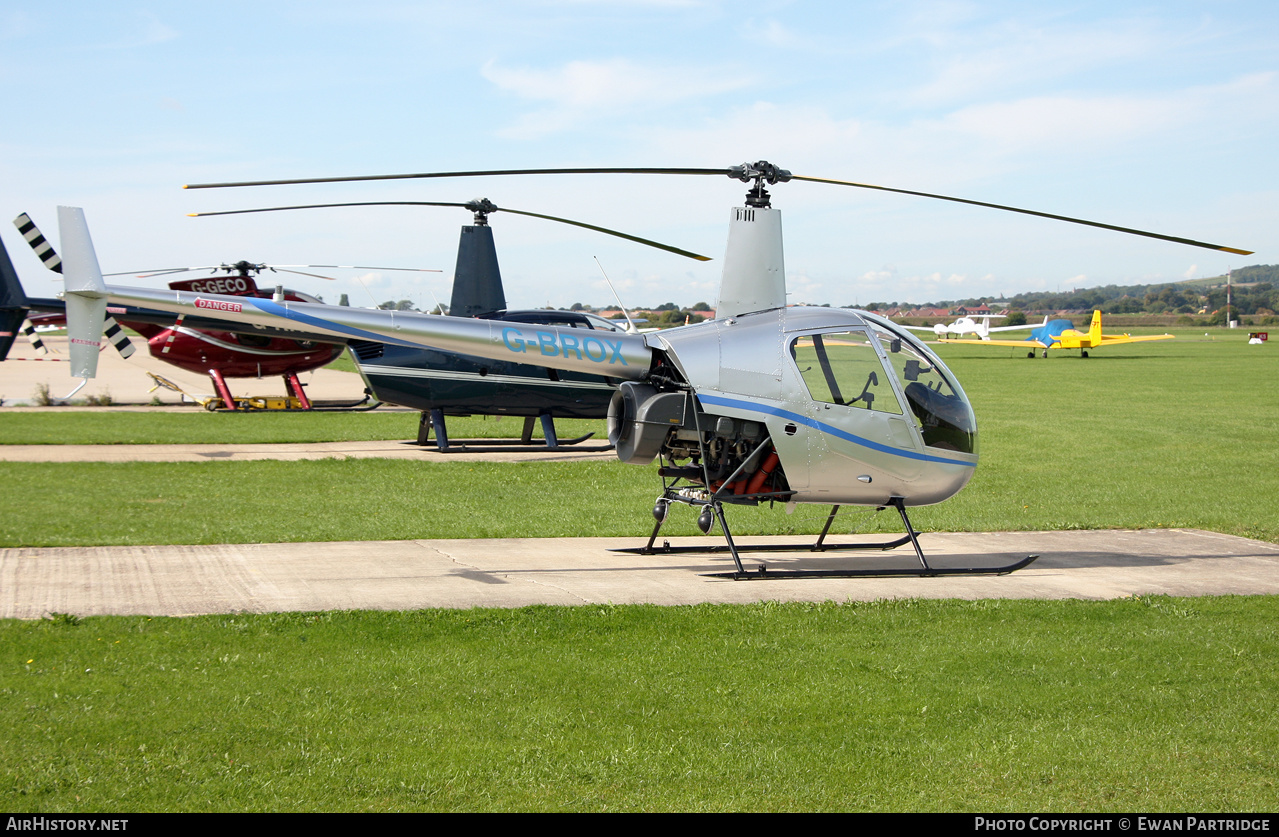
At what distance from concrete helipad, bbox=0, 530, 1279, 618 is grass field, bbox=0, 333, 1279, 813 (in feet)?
1.82

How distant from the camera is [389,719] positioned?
222 inches

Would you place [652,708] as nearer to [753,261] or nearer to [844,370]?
[844,370]

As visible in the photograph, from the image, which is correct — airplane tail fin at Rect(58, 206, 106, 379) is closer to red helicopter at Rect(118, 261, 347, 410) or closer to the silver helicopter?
the silver helicopter

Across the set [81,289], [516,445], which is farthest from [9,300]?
[516,445]

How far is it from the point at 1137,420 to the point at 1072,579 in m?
17.8

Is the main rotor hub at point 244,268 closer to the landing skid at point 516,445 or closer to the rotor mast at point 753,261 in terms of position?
the landing skid at point 516,445

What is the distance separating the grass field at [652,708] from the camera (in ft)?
15.9

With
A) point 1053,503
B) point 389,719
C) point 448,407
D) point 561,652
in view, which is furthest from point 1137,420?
point 389,719

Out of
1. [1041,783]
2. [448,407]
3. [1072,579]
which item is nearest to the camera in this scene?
[1041,783]

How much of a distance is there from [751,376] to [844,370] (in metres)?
0.89

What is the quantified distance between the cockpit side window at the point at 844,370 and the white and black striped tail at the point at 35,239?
9694mm

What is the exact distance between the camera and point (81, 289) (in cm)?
961
